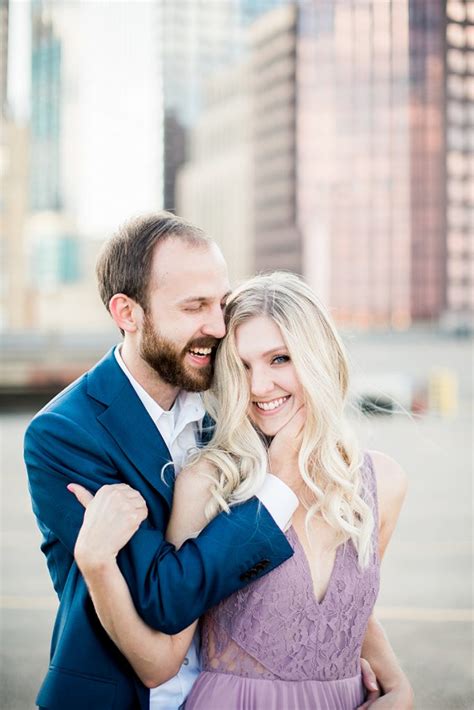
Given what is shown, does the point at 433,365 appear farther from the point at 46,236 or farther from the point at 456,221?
the point at 46,236

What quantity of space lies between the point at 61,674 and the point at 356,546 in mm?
882

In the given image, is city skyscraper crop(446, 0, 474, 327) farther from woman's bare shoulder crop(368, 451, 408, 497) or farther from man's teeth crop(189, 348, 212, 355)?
man's teeth crop(189, 348, 212, 355)

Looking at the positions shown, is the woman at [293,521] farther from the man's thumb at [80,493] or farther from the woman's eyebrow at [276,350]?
the man's thumb at [80,493]

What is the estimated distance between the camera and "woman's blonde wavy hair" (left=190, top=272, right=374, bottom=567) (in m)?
2.35

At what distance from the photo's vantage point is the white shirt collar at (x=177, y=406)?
2473mm

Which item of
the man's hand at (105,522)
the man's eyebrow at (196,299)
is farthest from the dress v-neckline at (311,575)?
the man's eyebrow at (196,299)

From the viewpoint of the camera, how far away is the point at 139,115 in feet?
460

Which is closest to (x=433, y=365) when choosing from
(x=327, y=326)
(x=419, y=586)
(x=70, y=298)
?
(x=419, y=586)

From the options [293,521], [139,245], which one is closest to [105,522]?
[293,521]

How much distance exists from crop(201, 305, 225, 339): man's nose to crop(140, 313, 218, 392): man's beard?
38 mm

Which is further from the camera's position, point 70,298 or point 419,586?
point 70,298

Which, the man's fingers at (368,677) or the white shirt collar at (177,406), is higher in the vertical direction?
the white shirt collar at (177,406)

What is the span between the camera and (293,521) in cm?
237

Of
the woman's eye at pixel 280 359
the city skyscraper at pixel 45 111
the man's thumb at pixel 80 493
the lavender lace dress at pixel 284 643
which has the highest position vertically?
the city skyscraper at pixel 45 111
